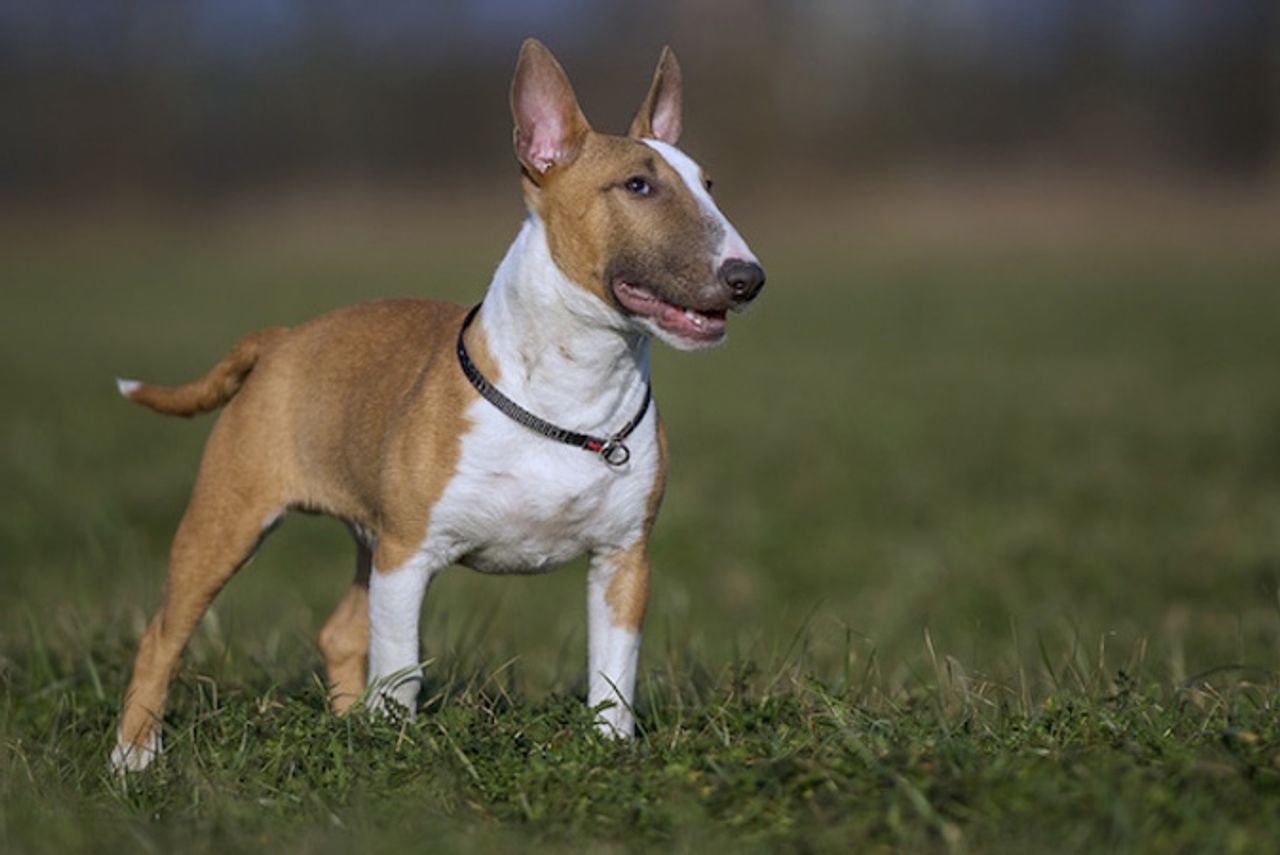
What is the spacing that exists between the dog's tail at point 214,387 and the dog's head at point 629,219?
55.1 inches

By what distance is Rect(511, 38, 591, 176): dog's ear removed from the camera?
5023mm

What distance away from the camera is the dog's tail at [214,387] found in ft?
19.5

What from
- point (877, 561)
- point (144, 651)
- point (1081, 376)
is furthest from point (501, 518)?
point (1081, 376)

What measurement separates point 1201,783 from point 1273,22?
4412 cm

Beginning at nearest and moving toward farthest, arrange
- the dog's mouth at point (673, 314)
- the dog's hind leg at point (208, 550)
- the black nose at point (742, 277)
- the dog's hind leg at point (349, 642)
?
the black nose at point (742, 277), the dog's mouth at point (673, 314), the dog's hind leg at point (208, 550), the dog's hind leg at point (349, 642)

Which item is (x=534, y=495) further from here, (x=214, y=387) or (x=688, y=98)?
(x=688, y=98)

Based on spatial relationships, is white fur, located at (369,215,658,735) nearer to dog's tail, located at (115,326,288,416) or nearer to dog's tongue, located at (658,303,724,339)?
dog's tongue, located at (658,303,724,339)

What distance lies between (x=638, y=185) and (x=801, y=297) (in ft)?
73.7

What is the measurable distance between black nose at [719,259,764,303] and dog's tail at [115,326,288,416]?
77.4 inches

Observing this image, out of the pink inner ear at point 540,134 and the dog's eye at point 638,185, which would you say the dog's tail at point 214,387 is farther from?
the dog's eye at point 638,185

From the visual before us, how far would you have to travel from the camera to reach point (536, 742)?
179 inches

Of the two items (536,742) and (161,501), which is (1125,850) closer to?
(536,742)

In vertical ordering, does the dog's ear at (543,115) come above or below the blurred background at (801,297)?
above

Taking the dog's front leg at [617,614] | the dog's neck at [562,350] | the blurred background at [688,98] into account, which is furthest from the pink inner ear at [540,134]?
the blurred background at [688,98]
